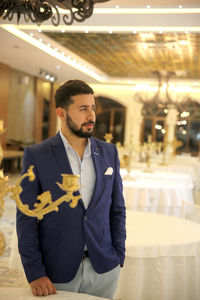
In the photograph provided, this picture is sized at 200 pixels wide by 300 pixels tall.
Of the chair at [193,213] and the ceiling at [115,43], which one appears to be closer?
the chair at [193,213]

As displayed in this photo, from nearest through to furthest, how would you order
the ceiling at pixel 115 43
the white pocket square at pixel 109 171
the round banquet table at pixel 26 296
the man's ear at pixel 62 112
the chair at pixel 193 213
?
the round banquet table at pixel 26 296 → the man's ear at pixel 62 112 → the white pocket square at pixel 109 171 → the chair at pixel 193 213 → the ceiling at pixel 115 43

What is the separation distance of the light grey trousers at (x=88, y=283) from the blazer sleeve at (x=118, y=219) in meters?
0.15

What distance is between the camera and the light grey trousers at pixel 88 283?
204cm

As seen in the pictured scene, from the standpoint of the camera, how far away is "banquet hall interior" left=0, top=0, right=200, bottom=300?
3.07 metres

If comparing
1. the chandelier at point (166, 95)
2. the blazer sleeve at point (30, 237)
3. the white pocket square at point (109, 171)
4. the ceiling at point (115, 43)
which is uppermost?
the ceiling at point (115, 43)

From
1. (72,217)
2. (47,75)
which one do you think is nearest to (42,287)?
(72,217)

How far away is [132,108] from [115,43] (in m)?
11.3

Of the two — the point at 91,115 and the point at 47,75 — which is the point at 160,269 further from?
the point at 47,75

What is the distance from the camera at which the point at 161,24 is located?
783 cm


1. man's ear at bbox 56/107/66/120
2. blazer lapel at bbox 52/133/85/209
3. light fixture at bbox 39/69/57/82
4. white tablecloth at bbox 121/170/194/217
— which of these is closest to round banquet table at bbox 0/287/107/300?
blazer lapel at bbox 52/133/85/209

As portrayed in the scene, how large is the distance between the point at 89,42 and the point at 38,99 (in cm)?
846

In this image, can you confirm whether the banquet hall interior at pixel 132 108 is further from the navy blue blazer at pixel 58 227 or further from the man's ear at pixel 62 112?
the man's ear at pixel 62 112

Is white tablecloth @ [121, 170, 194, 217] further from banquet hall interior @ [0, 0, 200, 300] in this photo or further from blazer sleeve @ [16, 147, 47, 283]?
blazer sleeve @ [16, 147, 47, 283]

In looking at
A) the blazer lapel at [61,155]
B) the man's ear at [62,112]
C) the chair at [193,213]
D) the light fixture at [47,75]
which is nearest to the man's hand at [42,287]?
the blazer lapel at [61,155]
